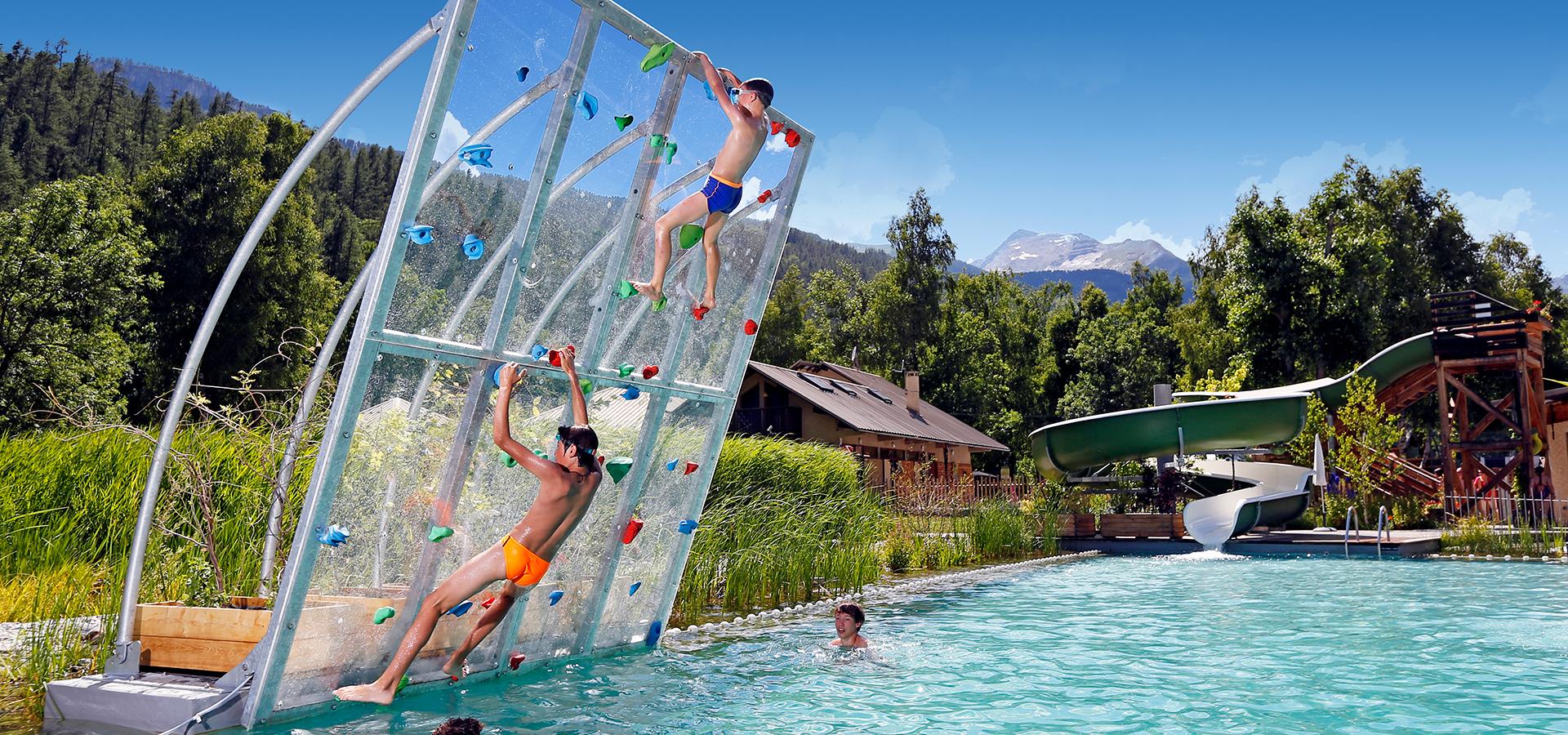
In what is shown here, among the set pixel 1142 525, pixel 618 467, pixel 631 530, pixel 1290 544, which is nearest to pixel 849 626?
pixel 631 530

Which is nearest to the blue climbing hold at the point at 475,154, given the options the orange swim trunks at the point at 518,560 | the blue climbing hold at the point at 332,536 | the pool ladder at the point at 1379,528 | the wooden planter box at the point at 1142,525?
the blue climbing hold at the point at 332,536

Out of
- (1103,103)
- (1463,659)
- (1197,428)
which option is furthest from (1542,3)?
(1463,659)

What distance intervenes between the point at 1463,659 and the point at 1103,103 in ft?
102

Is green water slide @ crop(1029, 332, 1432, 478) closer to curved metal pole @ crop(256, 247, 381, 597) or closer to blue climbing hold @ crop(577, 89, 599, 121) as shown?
blue climbing hold @ crop(577, 89, 599, 121)

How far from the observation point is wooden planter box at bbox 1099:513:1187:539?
67.5 feet

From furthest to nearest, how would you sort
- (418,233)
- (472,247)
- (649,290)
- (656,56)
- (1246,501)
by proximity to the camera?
(1246,501) < (649,290) < (656,56) < (472,247) < (418,233)

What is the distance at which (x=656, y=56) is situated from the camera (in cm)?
592

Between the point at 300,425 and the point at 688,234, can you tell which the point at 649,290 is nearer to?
the point at 688,234

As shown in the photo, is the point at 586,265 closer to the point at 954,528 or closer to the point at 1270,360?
the point at 954,528

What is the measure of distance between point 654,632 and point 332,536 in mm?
3427

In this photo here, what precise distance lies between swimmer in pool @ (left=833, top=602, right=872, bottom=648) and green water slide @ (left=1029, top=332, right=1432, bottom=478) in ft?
44.1

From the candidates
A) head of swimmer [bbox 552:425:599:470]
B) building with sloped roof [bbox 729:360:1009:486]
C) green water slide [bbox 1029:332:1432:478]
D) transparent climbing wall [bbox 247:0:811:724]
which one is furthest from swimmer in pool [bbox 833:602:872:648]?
building with sloped roof [bbox 729:360:1009:486]

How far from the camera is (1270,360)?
125 feet

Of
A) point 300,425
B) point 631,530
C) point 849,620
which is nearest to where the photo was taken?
point 300,425
